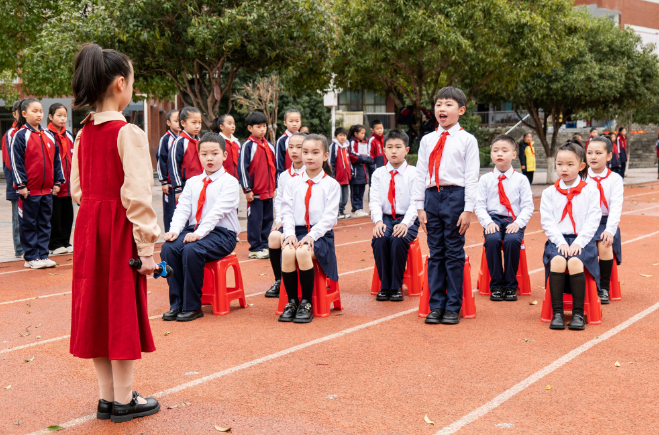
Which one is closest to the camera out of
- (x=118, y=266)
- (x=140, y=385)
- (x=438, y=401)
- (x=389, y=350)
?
(x=118, y=266)

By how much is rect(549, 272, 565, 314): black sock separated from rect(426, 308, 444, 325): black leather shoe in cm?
92

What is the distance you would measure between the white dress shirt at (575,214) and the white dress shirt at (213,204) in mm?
2735

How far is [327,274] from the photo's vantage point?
608cm

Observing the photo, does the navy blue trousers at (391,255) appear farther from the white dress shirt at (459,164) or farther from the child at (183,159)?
the child at (183,159)

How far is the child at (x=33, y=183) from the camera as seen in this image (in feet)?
28.7

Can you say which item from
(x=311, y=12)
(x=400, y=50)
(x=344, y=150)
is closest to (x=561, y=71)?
(x=400, y=50)

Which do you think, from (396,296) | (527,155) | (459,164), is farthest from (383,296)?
(527,155)

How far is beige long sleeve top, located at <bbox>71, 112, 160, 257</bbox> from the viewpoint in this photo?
3527 mm

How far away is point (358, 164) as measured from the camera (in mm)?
14742

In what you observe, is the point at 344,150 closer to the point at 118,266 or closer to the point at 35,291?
the point at 35,291

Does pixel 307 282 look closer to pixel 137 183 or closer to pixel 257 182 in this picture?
pixel 137 183

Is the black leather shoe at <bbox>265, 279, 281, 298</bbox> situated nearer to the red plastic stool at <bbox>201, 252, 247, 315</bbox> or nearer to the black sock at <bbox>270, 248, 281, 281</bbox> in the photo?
the black sock at <bbox>270, 248, 281, 281</bbox>

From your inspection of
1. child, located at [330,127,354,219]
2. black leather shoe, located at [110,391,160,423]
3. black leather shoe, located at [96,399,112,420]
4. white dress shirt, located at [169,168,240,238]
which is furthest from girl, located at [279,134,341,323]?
child, located at [330,127,354,219]

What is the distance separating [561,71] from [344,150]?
10.6 metres
